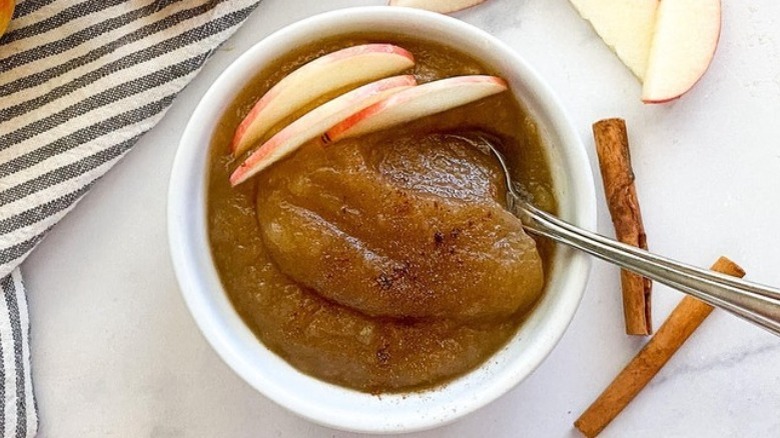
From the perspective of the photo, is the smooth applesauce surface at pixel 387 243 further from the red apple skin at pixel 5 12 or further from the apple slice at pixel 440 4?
the red apple skin at pixel 5 12

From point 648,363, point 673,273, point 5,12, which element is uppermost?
point 5,12

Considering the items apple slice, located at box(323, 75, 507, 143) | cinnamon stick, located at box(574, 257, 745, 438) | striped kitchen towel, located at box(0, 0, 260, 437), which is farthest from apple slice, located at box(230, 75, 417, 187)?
cinnamon stick, located at box(574, 257, 745, 438)

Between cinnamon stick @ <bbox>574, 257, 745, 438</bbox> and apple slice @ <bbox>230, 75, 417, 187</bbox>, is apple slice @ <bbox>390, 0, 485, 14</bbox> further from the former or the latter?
cinnamon stick @ <bbox>574, 257, 745, 438</bbox>

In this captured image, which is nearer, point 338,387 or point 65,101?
point 338,387

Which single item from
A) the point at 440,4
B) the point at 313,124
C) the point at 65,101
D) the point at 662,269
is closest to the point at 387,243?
the point at 313,124

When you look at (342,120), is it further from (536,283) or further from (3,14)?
(3,14)

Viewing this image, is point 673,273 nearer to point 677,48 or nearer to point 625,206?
point 625,206

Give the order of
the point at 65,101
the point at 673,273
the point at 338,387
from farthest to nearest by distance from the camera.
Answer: the point at 65,101, the point at 338,387, the point at 673,273
